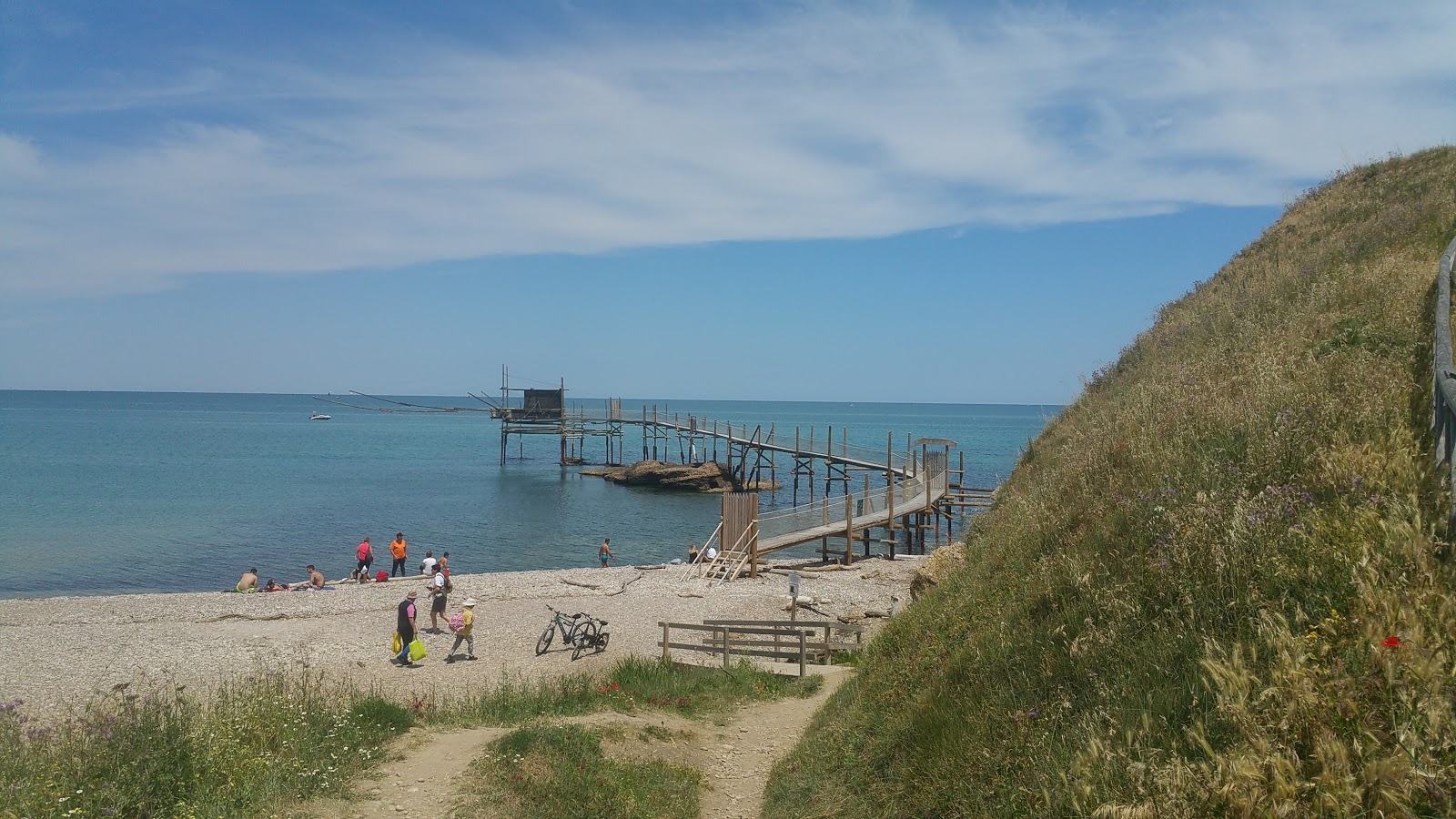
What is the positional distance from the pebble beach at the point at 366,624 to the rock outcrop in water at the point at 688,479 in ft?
94.4

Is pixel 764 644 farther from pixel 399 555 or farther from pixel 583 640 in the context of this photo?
pixel 399 555

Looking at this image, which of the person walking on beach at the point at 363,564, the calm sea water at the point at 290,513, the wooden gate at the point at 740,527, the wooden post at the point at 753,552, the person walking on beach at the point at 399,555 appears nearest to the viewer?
the wooden post at the point at 753,552

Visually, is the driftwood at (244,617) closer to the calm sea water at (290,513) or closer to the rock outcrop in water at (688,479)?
the calm sea water at (290,513)

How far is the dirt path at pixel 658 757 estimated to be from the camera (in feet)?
26.2

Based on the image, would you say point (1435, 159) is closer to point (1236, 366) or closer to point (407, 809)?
point (1236, 366)

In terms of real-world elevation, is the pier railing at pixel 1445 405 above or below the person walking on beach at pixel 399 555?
above

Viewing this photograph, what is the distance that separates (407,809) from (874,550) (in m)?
31.9

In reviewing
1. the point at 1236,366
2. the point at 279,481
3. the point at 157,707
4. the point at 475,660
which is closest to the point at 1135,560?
the point at 1236,366

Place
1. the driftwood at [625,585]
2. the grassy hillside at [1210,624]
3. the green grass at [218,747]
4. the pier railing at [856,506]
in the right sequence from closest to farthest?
1. the grassy hillside at [1210,624]
2. the green grass at [218,747]
3. the driftwood at [625,585]
4. the pier railing at [856,506]

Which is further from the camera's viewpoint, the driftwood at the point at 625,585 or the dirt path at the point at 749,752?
the driftwood at the point at 625,585

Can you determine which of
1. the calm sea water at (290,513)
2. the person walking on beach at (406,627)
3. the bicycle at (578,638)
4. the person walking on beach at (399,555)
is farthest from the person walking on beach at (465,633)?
the person walking on beach at (399,555)

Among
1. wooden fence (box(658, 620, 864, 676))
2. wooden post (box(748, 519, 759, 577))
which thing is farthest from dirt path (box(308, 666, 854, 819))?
wooden post (box(748, 519, 759, 577))

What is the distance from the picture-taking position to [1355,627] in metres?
4.06

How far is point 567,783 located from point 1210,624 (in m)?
5.71
